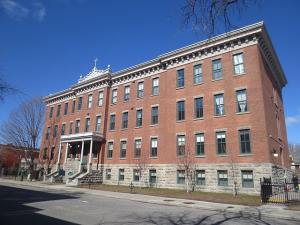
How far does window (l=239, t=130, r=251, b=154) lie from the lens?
20.1 metres

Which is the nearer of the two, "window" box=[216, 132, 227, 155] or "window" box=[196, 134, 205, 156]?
"window" box=[216, 132, 227, 155]

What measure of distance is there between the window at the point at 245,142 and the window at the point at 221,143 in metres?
1.59

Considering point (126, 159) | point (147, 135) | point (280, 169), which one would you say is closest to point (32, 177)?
point (126, 159)

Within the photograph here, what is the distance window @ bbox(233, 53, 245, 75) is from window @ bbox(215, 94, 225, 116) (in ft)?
9.46

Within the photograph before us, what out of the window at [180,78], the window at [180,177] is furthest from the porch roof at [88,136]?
the window at [180,78]

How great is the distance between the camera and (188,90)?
25.1 metres

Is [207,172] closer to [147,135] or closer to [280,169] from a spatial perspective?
[280,169]

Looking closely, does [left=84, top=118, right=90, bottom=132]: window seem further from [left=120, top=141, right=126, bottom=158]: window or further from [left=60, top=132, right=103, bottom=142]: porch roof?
[left=120, top=141, right=126, bottom=158]: window

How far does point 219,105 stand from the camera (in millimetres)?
22719

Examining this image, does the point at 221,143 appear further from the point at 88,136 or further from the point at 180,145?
the point at 88,136

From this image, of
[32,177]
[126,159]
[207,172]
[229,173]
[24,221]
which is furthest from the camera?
[32,177]

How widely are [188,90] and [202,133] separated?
522 cm

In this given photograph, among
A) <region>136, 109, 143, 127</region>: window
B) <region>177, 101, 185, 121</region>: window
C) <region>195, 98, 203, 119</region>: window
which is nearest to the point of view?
<region>195, 98, 203, 119</region>: window

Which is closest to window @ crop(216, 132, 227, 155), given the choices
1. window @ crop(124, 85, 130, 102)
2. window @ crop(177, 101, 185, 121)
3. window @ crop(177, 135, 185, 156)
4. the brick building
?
the brick building
